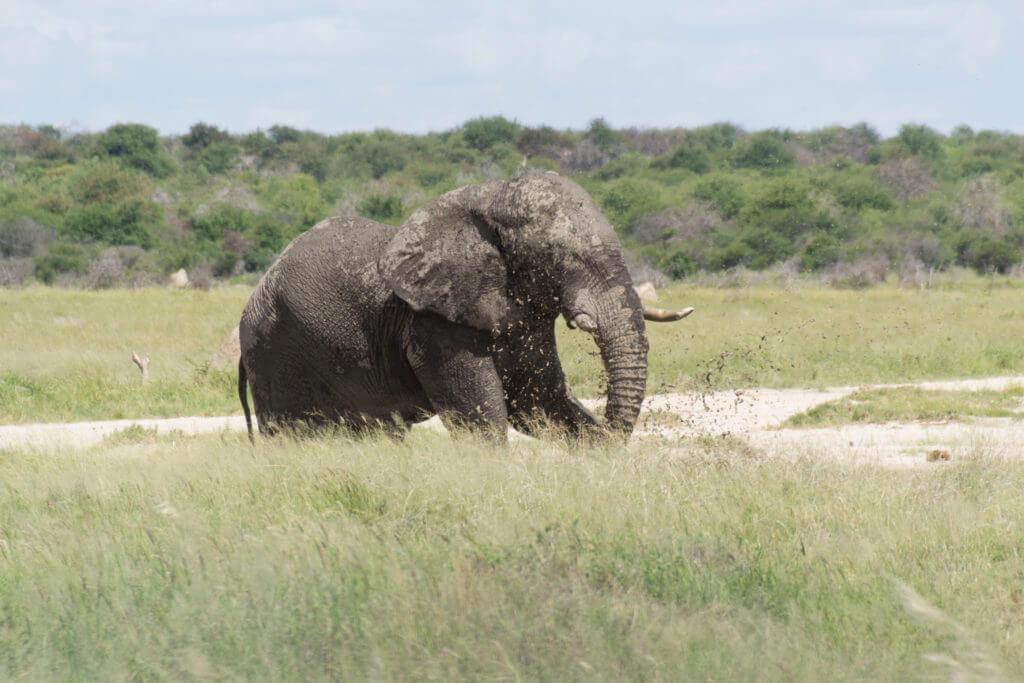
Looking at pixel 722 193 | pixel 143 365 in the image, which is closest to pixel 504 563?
pixel 143 365

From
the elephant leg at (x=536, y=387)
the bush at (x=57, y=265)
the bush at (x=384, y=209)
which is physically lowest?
the bush at (x=57, y=265)

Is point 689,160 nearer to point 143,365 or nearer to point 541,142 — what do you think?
point 541,142

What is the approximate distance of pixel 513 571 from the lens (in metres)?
4.30

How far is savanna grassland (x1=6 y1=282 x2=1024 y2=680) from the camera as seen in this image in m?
3.77

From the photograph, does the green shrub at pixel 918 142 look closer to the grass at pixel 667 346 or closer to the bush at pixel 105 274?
the grass at pixel 667 346

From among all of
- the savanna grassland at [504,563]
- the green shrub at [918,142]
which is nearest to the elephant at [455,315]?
the savanna grassland at [504,563]

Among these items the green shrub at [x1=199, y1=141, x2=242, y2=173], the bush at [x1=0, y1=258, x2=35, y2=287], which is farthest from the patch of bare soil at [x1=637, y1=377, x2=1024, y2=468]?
the green shrub at [x1=199, y1=141, x2=242, y2=173]

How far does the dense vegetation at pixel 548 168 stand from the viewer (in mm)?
39656

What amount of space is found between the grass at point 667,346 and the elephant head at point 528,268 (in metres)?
3.71

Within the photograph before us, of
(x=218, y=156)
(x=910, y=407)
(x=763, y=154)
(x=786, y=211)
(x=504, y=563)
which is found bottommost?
(x=910, y=407)

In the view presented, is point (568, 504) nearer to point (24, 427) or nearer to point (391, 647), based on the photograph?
point (391, 647)

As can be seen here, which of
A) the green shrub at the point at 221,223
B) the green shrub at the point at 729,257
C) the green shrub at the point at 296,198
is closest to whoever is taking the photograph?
the green shrub at the point at 729,257

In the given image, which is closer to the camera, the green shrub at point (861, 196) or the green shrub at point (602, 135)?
the green shrub at point (861, 196)

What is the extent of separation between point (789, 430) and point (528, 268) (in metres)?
5.06
